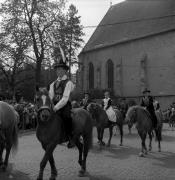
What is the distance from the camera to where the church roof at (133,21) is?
140 feet

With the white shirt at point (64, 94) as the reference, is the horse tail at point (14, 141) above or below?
below

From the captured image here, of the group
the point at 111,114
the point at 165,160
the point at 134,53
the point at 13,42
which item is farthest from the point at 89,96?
the point at 134,53

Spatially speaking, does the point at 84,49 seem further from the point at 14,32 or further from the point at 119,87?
the point at 14,32

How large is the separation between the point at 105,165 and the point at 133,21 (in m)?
34.2

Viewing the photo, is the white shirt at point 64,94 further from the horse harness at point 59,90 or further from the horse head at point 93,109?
the horse head at point 93,109

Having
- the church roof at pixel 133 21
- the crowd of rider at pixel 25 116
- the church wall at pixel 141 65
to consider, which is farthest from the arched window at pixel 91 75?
the crowd of rider at pixel 25 116

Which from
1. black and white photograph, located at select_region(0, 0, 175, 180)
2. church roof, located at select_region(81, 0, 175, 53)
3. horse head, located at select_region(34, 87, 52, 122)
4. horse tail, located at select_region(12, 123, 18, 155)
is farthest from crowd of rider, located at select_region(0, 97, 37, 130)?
church roof, located at select_region(81, 0, 175, 53)

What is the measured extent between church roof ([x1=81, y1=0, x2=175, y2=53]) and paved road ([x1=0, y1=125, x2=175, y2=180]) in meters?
29.1

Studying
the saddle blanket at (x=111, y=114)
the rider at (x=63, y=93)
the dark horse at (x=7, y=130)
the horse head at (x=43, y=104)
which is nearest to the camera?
the horse head at (x=43, y=104)

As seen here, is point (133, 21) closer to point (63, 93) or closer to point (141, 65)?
point (141, 65)

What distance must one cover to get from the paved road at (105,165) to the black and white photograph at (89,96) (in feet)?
0.09

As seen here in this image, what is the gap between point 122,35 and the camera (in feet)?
158

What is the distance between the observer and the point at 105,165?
9.83 m

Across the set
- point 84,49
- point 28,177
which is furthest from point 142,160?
point 84,49
